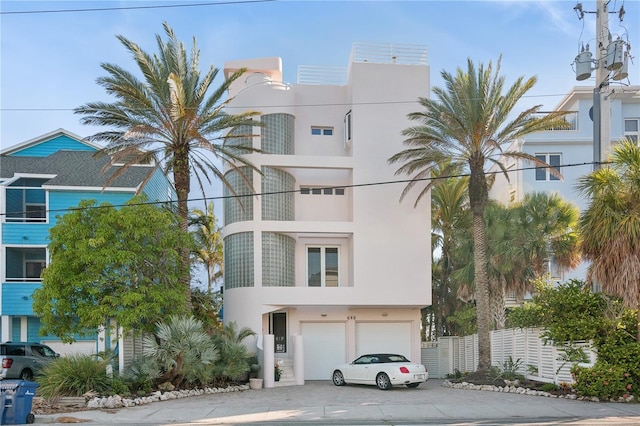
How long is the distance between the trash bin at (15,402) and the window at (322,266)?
1481cm

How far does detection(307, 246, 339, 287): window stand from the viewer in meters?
28.7

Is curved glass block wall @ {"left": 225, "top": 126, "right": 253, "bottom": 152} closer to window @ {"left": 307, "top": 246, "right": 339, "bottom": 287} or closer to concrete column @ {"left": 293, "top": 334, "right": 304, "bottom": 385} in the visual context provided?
window @ {"left": 307, "top": 246, "right": 339, "bottom": 287}

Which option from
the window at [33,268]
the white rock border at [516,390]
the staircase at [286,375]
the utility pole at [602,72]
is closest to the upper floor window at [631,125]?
the utility pole at [602,72]

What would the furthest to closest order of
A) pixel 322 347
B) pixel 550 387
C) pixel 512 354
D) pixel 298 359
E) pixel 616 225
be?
1. pixel 322 347
2. pixel 298 359
3. pixel 512 354
4. pixel 550 387
5. pixel 616 225

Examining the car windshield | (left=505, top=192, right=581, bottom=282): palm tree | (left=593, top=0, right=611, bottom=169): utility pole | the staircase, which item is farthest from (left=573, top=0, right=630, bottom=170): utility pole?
the staircase

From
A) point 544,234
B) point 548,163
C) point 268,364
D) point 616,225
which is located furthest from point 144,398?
point 548,163

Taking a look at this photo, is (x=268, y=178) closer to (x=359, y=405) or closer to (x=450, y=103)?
(x=450, y=103)

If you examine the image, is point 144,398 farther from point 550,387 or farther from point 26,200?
point 26,200

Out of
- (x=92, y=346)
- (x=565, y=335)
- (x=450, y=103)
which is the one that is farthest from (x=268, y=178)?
(x=565, y=335)

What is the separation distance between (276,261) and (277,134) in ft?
17.8

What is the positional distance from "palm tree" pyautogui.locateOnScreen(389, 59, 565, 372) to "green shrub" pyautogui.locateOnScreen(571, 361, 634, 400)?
20.0 feet

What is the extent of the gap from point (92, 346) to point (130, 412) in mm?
12340

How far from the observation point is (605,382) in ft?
57.1

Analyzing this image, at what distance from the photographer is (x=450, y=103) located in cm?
2489
